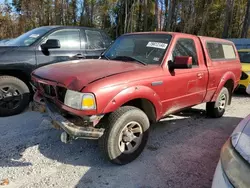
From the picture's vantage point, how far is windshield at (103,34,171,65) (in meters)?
3.48

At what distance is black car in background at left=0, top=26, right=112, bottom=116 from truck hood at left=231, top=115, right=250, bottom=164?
3.77 metres

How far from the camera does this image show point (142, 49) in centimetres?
369

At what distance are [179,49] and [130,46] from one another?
2.81ft

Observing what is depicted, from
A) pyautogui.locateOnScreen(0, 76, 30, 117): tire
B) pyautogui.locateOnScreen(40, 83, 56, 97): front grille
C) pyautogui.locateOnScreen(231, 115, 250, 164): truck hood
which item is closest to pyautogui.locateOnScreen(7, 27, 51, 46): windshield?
pyautogui.locateOnScreen(0, 76, 30, 117): tire

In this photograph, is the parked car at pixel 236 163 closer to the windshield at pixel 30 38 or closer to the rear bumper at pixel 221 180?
the rear bumper at pixel 221 180

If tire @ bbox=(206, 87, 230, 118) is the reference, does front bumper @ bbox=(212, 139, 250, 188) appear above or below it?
above

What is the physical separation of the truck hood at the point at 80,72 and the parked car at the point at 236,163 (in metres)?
1.58

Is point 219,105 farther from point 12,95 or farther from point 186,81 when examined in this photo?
point 12,95

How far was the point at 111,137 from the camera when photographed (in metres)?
2.76

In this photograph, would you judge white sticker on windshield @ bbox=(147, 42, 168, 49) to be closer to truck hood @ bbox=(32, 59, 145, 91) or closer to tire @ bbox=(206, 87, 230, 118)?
truck hood @ bbox=(32, 59, 145, 91)

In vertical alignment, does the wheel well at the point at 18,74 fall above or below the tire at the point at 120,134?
above

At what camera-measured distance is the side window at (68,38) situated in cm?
511

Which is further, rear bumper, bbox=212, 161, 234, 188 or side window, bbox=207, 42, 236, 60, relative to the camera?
side window, bbox=207, 42, 236, 60

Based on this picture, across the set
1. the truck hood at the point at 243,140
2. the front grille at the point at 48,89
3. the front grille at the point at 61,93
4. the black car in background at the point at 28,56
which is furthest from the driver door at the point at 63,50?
the truck hood at the point at 243,140
